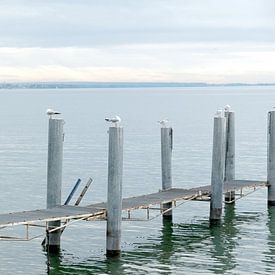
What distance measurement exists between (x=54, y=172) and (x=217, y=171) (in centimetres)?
753

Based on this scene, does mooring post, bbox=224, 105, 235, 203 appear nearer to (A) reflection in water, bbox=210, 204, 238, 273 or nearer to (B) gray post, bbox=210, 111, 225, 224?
(A) reflection in water, bbox=210, 204, 238, 273

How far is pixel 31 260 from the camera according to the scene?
27859 mm

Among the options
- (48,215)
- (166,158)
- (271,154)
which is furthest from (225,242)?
(271,154)

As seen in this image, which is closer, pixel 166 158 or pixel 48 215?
pixel 48 215

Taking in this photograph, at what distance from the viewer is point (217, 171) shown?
107 feet

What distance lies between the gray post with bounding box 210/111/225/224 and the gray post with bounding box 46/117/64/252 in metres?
7.26

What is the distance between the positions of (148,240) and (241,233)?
12.4ft

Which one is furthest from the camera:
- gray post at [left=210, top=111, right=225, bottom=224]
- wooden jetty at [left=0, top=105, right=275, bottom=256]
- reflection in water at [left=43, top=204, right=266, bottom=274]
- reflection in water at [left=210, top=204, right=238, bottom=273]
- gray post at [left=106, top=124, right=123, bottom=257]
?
gray post at [left=210, top=111, right=225, bottom=224]

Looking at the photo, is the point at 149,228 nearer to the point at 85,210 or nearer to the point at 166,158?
the point at 166,158

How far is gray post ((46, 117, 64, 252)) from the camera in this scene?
27.8 metres

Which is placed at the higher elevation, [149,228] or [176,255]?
[149,228]

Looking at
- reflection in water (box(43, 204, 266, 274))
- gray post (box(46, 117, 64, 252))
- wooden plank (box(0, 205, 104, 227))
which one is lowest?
reflection in water (box(43, 204, 266, 274))

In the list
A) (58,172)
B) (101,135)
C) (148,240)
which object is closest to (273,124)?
(148,240)

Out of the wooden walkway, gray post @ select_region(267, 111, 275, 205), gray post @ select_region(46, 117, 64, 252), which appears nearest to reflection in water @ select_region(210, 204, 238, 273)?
the wooden walkway
